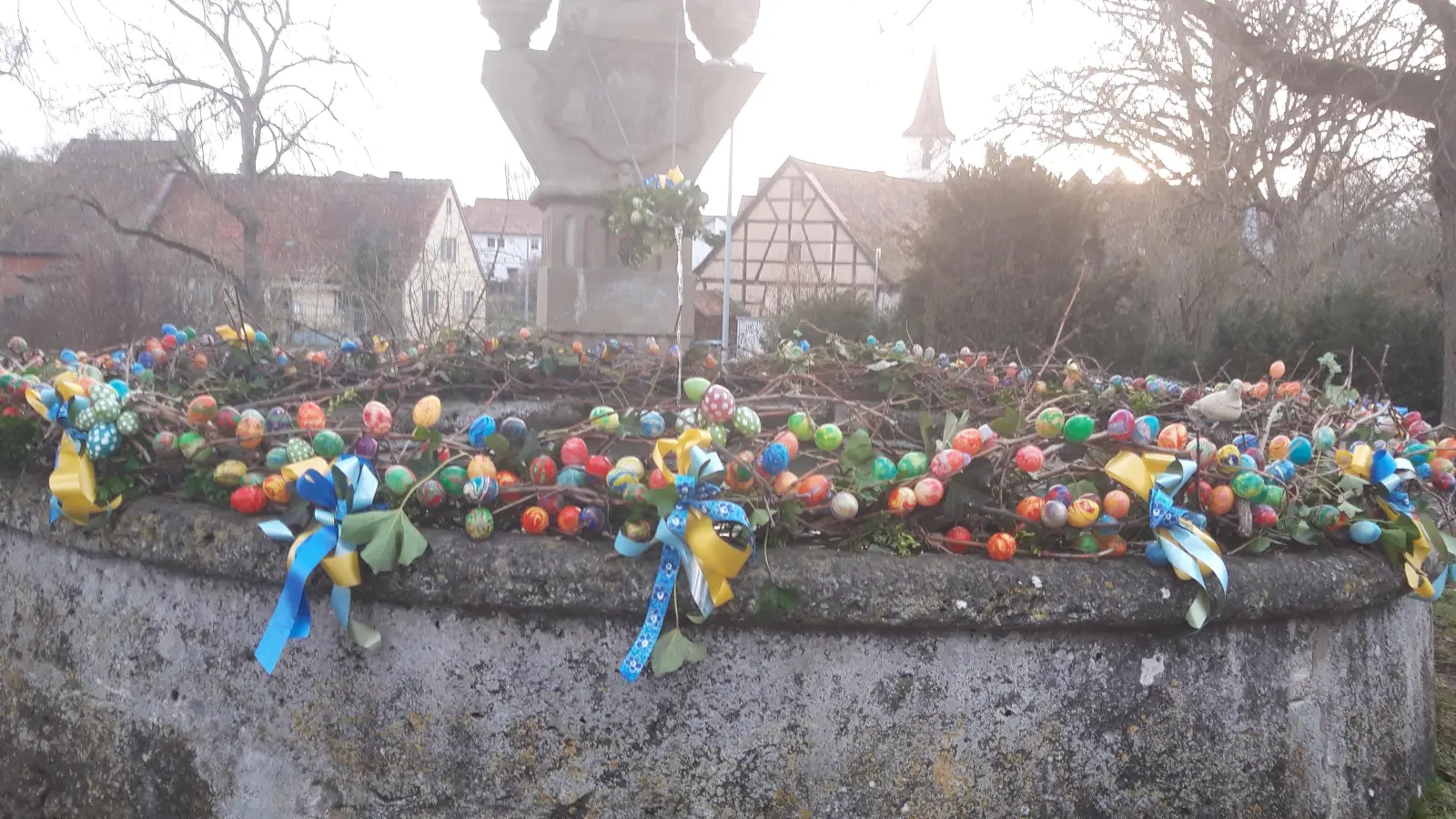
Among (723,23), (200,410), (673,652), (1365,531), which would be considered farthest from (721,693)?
(723,23)

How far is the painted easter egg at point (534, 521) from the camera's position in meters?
1.66

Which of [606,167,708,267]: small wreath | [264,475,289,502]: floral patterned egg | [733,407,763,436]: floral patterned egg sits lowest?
[264,475,289,502]: floral patterned egg

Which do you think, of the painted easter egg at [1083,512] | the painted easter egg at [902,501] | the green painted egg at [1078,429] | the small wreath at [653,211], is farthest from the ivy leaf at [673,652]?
the small wreath at [653,211]

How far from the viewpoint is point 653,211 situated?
450 centimetres

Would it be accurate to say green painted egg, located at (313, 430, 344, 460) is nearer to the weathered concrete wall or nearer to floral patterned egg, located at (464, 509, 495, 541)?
the weathered concrete wall

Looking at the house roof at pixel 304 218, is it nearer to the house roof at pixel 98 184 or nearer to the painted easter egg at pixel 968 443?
the house roof at pixel 98 184

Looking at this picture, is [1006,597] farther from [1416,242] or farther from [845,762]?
[1416,242]

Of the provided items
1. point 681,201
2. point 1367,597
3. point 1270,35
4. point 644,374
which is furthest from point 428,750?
point 1270,35

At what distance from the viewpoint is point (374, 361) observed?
11.9ft

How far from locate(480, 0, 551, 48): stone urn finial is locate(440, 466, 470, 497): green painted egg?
3.60 meters

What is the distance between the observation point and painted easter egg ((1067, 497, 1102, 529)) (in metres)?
1.68

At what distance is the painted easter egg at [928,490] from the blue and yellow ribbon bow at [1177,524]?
282 millimetres

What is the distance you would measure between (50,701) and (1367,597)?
243 centimetres

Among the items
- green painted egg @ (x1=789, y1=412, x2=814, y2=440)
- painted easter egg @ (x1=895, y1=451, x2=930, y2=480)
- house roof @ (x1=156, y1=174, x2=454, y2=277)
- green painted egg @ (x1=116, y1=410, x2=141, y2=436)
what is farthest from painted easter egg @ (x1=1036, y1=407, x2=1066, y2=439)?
house roof @ (x1=156, y1=174, x2=454, y2=277)
